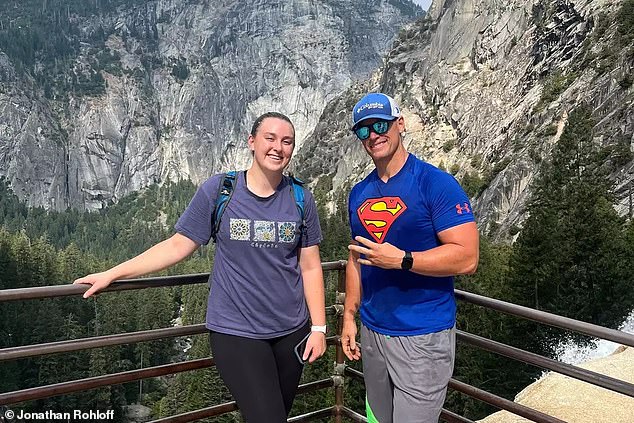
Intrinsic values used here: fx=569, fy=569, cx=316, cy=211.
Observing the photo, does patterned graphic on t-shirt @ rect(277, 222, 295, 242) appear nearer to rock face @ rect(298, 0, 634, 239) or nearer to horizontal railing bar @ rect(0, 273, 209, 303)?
horizontal railing bar @ rect(0, 273, 209, 303)

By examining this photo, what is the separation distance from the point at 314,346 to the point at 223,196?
3.58ft

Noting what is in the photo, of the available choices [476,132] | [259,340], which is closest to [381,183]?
[259,340]

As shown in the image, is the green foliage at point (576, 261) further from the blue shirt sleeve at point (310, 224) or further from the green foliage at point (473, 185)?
the green foliage at point (473, 185)

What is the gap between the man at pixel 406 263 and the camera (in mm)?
2930

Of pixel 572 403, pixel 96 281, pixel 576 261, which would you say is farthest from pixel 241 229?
pixel 576 261

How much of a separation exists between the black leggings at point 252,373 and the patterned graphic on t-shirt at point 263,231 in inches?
23.5

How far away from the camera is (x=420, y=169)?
3.14 m

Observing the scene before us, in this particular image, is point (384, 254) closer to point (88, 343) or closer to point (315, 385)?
point (88, 343)

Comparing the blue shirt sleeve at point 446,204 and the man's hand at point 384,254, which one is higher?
the blue shirt sleeve at point 446,204

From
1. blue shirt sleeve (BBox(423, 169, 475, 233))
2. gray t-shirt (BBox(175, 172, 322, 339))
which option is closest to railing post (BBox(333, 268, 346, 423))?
gray t-shirt (BBox(175, 172, 322, 339))

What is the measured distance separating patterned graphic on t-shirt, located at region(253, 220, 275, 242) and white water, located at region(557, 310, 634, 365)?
19.2 metres

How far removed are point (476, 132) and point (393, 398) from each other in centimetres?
6444

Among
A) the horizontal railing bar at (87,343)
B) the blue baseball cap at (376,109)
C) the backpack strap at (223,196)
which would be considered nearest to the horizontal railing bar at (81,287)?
the horizontal railing bar at (87,343)

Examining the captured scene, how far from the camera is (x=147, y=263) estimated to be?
11.3ft
